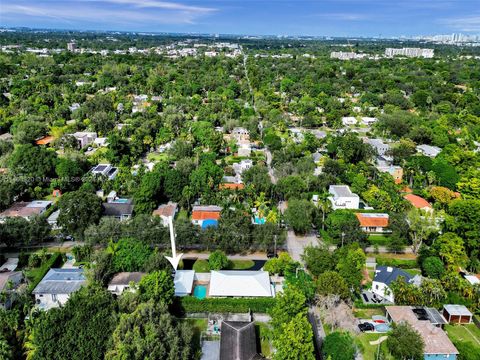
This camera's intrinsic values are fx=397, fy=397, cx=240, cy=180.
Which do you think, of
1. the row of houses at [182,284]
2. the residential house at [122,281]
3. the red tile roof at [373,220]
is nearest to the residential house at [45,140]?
the row of houses at [182,284]

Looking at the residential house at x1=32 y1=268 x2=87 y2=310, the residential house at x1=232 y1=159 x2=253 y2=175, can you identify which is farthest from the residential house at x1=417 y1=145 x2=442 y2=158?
the residential house at x1=32 y1=268 x2=87 y2=310

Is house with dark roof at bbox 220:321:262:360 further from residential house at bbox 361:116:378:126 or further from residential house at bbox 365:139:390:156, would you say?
residential house at bbox 361:116:378:126

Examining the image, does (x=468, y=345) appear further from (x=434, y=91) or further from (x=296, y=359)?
(x=434, y=91)

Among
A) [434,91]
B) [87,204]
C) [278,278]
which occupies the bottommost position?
[278,278]

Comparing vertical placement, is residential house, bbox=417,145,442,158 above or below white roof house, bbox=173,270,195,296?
above

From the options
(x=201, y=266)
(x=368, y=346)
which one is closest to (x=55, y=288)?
(x=201, y=266)

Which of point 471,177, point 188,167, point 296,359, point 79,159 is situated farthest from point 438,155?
point 79,159

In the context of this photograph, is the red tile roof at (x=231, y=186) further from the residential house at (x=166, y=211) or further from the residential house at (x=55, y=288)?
the residential house at (x=55, y=288)
